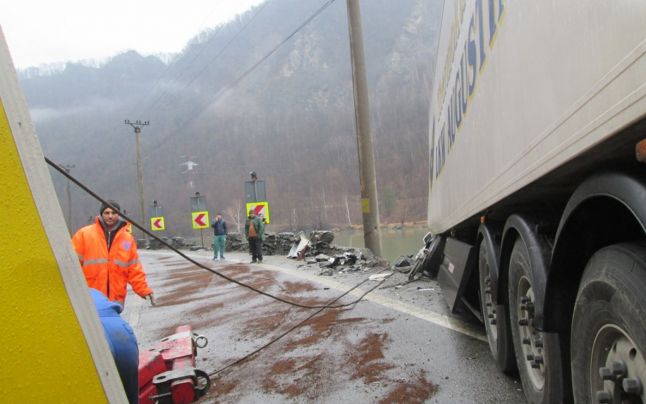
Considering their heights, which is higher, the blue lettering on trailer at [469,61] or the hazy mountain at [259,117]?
the hazy mountain at [259,117]

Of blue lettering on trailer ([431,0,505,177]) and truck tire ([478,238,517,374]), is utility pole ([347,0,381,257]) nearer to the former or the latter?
blue lettering on trailer ([431,0,505,177])

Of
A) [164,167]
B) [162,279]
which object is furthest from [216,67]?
[162,279]

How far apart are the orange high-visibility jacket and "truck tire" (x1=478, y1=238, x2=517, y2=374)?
3286 millimetres

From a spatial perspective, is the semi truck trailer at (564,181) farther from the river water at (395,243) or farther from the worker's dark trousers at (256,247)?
the river water at (395,243)

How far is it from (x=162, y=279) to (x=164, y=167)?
98225 mm

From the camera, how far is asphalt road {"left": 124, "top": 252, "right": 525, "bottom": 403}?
343 centimetres

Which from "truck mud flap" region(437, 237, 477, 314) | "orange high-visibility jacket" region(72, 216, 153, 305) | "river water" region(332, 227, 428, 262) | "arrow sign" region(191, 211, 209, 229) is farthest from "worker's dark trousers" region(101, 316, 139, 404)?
"arrow sign" region(191, 211, 209, 229)

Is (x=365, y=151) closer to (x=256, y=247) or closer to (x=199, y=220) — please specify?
(x=256, y=247)

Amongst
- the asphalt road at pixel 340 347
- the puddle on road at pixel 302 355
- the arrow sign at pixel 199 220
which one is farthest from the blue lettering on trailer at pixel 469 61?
the arrow sign at pixel 199 220

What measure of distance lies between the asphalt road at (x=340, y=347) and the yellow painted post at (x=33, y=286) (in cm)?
268

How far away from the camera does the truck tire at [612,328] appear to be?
1396mm

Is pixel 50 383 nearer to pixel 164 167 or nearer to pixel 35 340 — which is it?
pixel 35 340

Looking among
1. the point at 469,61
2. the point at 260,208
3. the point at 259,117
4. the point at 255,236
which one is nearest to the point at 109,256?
the point at 469,61

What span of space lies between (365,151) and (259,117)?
12269cm
